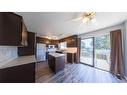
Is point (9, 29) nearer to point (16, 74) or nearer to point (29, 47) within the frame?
point (16, 74)

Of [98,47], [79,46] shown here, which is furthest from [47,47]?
[98,47]

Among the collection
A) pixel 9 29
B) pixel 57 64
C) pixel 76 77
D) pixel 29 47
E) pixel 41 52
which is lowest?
pixel 76 77

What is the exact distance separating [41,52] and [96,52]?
4.14 m

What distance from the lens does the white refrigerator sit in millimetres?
7370

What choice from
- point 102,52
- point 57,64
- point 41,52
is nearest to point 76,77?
point 57,64

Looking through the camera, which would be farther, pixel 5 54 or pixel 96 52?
pixel 96 52

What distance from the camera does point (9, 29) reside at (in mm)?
1849

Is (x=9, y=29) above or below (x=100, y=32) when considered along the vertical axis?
below

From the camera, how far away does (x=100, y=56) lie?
17.0ft

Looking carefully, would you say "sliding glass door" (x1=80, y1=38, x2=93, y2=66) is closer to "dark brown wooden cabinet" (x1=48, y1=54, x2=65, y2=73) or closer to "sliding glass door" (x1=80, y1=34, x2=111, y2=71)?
"sliding glass door" (x1=80, y1=34, x2=111, y2=71)

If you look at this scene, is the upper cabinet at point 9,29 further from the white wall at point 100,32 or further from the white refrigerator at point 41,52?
the white refrigerator at point 41,52

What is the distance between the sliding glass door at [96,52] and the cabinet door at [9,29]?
13.1 ft

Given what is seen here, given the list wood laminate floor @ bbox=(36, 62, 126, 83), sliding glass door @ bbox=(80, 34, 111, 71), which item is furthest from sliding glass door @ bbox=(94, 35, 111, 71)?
wood laminate floor @ bbox=(36, 62, 126, 83)
